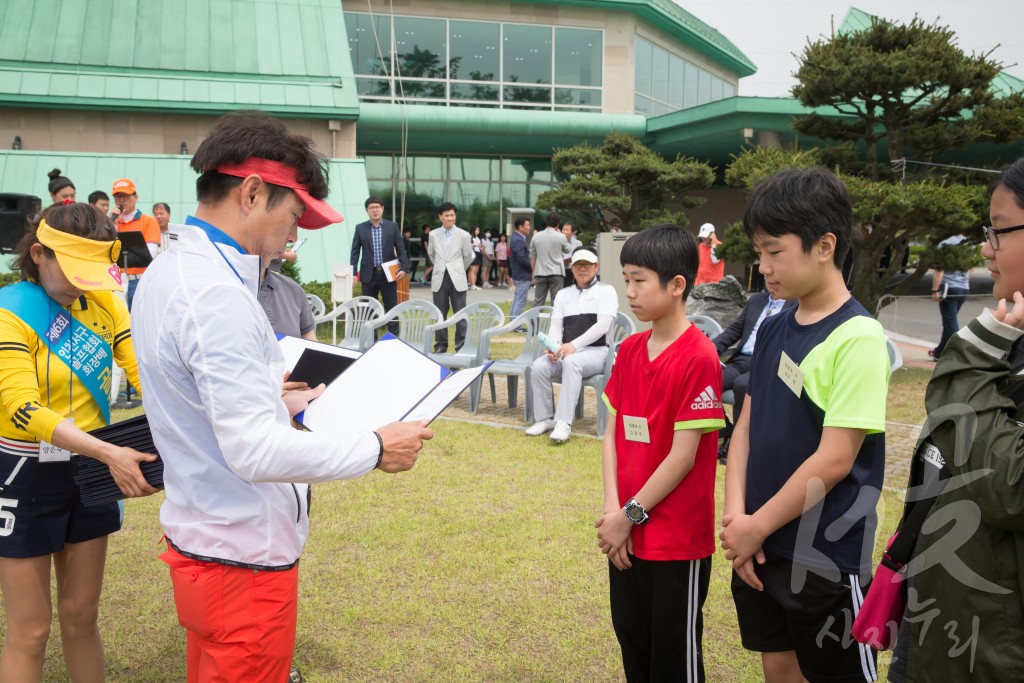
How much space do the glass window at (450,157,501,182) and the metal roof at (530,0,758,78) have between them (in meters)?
5.09

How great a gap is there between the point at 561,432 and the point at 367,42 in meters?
20.2

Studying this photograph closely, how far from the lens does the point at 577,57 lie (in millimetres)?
25016

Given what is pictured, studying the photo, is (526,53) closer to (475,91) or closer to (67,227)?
(475,91)

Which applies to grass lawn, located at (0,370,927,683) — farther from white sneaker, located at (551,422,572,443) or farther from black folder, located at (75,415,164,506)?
black folder, located at (75,415,164,506)

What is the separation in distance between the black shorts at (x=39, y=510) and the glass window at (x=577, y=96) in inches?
950

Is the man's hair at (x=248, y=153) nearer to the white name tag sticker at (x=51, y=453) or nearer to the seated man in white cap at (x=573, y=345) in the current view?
the white name tag sticker at (x=51, y=453)

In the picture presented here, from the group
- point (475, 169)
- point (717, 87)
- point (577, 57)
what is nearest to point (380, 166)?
point (475, 169)

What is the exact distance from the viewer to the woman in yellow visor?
2352 millimetres

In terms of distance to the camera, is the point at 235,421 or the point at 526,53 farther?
the point at 526,53

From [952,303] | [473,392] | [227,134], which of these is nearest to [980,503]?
[227,134]

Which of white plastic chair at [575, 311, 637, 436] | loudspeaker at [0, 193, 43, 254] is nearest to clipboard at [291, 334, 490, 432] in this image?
white plastic chair at [575, 311, 637, 436]

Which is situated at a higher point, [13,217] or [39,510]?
[13,217]

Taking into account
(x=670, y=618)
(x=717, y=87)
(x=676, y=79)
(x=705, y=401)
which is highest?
(x=717, y=87)

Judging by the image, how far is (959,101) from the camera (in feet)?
32.2
